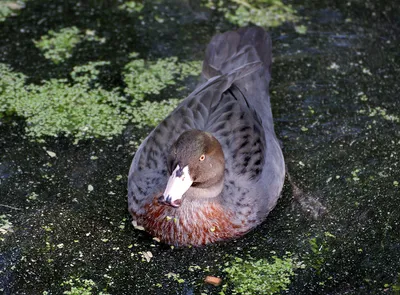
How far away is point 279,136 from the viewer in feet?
21.5

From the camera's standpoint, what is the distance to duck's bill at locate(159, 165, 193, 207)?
16.4 feet

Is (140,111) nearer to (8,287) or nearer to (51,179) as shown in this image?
(51,179)

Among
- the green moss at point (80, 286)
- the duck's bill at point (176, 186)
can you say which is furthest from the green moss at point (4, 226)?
the duck's bill at point (176, 186)

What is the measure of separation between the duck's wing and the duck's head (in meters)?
0.28

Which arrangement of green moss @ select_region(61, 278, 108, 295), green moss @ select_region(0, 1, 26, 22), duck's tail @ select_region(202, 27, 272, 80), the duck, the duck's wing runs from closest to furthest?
1. green moss @ select_region(61, 278, 108, 295)
2. the duck
3. the duck's wing
4. duck's tail @ select_region(202, 27, 272, 80)
5. green moss @ select_region(0, 1, 26, 22)

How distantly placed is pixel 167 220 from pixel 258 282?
2.60 ft

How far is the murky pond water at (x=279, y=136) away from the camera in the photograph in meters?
5.12

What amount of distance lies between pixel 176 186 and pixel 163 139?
66 cm

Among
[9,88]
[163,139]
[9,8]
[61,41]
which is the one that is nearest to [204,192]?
[163,139]

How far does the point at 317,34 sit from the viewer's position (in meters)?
7.92

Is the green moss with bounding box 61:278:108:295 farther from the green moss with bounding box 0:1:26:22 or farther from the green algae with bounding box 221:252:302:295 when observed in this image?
the green moss with bounding box 0:1:26:22

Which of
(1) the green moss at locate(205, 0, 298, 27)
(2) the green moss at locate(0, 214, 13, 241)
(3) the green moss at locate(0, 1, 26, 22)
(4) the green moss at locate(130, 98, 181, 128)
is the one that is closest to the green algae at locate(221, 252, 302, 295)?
(2) the green moss at locate(0, 214, 13, 241)

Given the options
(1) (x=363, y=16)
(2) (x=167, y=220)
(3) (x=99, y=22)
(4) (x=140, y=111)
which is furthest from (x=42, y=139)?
(1) (x=363, y=16)

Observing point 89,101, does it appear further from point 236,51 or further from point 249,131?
point 249,131
